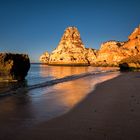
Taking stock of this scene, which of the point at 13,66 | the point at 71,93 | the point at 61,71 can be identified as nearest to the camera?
the point at 71,93

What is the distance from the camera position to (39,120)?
11320mm

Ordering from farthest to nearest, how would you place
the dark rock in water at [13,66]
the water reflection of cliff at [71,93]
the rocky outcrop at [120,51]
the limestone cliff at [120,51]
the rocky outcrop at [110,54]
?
the rocky outcrop at [110,54] < the rocky outcrop at [120,51] < the limestone cliff at [120,51] < the dark rock in water at [13,66] < the water reflection of cliff at [71,93]

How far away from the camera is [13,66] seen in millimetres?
35938

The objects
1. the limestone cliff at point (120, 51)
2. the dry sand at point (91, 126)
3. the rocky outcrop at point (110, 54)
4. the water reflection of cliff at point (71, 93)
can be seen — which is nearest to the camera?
the dry sand at point (91, 126)

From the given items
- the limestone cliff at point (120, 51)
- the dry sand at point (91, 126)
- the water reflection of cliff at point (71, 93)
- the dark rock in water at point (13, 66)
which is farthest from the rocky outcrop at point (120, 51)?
the dry sand at point (91, 126)

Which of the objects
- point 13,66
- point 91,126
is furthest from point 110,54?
point 91,126

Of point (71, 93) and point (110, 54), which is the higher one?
point (110, 54)

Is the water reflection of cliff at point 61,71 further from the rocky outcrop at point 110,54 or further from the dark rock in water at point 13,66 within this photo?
the rocky outcrop at point 110,54

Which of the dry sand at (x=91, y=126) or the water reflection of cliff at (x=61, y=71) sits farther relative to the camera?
the water reflection of cliff at (x=61, y=71)

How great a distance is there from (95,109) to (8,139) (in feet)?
21.5

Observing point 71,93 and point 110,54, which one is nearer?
point 71,93

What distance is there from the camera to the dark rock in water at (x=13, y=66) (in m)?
35.1

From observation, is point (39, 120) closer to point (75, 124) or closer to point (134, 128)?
point (75, 124)

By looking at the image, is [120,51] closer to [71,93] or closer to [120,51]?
[120,51]
